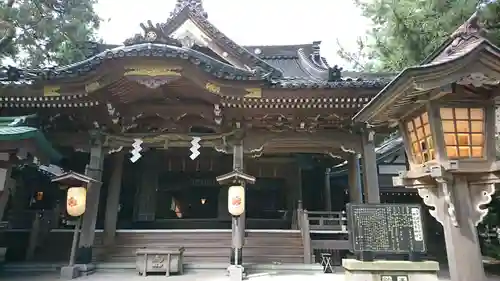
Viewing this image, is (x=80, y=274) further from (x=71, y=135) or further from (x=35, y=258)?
(x=71, y=135)

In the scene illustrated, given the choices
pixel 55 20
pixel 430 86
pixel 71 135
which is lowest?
pixel 430 86

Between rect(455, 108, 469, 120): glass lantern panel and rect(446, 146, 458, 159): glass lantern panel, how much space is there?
37 centimetres

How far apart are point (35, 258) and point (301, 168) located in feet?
32.3

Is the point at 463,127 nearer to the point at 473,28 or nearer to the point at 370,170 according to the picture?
the point at 473,28

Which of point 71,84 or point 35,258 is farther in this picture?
point 35,258

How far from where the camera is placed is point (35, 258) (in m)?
9.78

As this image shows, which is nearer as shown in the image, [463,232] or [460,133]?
[463,232]

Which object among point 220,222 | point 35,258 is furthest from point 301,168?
point 35,258

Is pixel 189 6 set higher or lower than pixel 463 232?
higher

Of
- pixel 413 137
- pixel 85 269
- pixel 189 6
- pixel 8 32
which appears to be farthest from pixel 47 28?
pixel 413 137

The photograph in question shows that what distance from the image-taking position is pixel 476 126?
12.8 feet

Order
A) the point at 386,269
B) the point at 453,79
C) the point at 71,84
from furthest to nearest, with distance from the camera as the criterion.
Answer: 1. the point at 71,84
2. the point at 386,269
3. the point at 453,79

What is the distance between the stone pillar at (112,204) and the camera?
975 centimetres

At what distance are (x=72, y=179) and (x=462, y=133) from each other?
8037 millimetres
